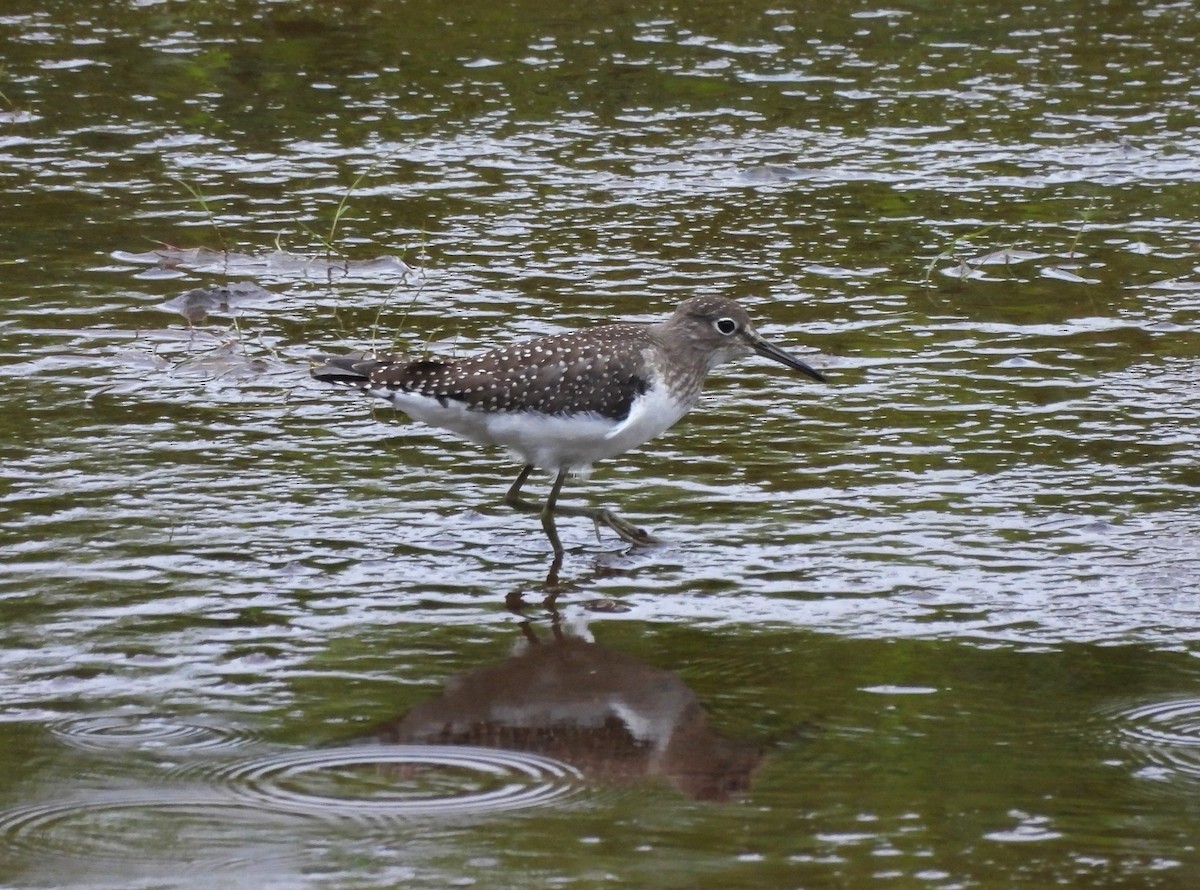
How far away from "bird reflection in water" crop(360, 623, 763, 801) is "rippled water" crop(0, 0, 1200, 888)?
0.9 inches

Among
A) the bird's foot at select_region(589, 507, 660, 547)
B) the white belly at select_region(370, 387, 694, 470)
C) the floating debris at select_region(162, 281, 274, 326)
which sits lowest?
the bird's foot at select_region(589, 507, 660, 547)

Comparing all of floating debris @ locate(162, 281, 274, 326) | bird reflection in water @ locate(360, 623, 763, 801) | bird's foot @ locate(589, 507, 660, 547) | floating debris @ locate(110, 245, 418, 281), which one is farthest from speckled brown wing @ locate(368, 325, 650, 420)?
floating debris @ locate(110, 245, 418, 281)

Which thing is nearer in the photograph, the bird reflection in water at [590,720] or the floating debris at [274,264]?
the bird reflection in water at [590,720]

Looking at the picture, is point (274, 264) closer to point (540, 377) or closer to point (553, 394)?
point (540, 377)

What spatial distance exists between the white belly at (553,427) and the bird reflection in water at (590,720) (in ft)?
3.97

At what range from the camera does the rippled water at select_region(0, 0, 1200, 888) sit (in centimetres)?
529

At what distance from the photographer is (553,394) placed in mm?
7613

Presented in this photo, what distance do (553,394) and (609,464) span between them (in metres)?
0.98

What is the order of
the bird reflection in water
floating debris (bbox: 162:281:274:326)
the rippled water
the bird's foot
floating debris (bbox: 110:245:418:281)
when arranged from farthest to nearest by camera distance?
floating debris (bbox: 110:245:418:281) → floating debris (bbox: 162:281:274:326) → the bird's foot → the bird reflection in water → the rippled water

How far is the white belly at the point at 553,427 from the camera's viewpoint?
754cm

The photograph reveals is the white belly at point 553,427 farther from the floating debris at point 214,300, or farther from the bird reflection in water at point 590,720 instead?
the floating debris at point 214,300

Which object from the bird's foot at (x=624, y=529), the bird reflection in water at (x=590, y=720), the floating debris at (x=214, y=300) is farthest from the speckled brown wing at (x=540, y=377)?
the floating debris at (x=214, y=300)

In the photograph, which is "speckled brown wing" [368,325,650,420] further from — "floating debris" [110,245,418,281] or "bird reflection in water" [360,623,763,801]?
"floating debris" [110,245,418,281]

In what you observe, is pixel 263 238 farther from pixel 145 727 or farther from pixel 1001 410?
pixel 145 727
